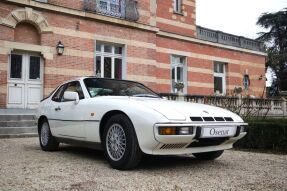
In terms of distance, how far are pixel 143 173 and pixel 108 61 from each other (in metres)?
13.2

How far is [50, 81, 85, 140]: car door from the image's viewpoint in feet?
19.5

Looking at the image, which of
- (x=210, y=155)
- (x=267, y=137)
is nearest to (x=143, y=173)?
(x=210, y=155)

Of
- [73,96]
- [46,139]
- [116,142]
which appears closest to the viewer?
[116,142]

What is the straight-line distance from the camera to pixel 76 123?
5.98 metres

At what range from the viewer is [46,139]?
716 cm

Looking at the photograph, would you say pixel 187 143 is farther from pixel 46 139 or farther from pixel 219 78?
pixel 219 78

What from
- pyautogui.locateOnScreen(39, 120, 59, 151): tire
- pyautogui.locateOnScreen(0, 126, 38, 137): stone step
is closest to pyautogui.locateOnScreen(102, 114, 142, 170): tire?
pyautogui.locateOnScreen(39, 120, 59, 151): tire

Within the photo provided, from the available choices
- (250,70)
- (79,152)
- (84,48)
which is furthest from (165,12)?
(79,152)

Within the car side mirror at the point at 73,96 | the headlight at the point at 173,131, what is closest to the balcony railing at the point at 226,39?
the car side mirror at the point at 73,96

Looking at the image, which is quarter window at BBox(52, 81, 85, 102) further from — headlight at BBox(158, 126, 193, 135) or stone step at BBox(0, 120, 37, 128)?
stone step at BBox(0, 120, 37, 128)

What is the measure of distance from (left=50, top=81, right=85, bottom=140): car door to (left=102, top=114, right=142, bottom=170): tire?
74 cm

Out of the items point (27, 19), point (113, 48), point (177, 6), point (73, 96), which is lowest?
point (73, 96)

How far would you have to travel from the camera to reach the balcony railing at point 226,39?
23.4 meters

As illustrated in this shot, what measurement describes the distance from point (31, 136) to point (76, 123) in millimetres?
5284
